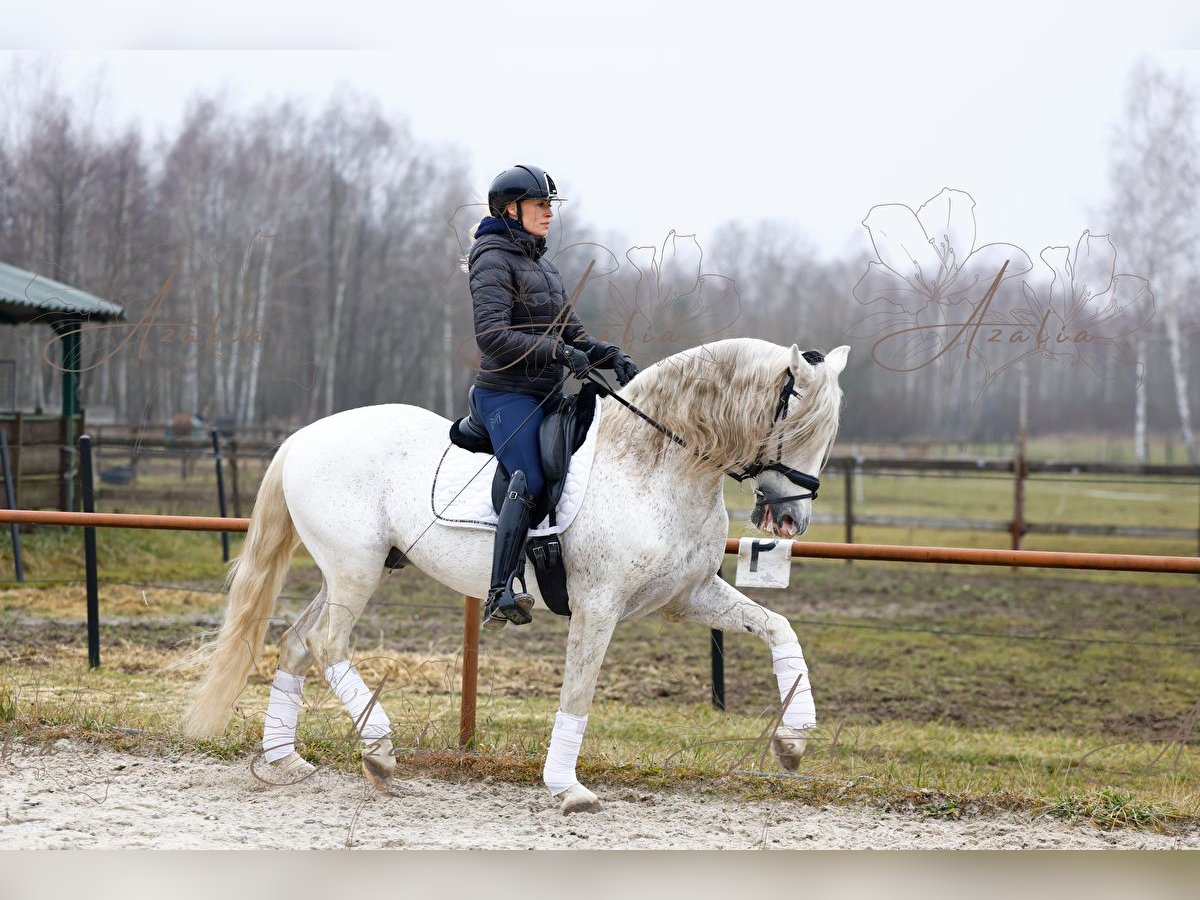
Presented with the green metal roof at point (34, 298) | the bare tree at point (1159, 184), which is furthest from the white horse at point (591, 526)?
the bare tree at point (1159, 184)

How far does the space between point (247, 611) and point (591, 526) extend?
1546 millimetres

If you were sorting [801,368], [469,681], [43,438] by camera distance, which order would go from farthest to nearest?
[43,438] → [469,681] → [801,368]

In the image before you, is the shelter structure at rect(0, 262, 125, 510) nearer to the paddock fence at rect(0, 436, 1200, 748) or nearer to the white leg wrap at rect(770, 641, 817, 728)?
the paddock fence at rect(0, 436, 1200, 748)

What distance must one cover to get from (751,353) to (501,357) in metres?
0.88

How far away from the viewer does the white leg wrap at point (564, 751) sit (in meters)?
3.98

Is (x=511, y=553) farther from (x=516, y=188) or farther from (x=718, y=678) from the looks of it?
(x=718, y=678)

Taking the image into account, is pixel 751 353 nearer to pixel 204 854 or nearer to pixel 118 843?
pixel 204 854

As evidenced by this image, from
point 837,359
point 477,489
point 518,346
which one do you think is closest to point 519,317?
point 518,346

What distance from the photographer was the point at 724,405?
12.6ft

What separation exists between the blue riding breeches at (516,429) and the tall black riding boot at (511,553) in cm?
4

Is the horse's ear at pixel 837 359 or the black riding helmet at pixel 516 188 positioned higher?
the black riding helmet at pixel 516 188

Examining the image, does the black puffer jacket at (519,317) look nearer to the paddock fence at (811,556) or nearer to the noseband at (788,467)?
the noseband at (788,467)

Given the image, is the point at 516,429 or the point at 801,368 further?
the point at 516,429

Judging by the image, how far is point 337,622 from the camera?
427cm
